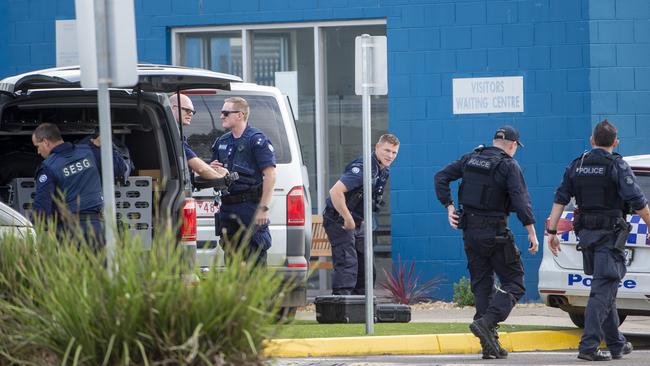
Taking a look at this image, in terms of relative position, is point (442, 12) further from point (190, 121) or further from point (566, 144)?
point (190, 121)

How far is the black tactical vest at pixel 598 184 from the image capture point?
1004 cm

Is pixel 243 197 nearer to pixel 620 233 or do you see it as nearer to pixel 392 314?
pixel 392 314

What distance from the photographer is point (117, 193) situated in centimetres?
995

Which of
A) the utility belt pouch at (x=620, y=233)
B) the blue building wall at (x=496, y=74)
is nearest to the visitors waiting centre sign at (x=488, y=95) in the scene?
the blue building wall at (x=496, y=74)

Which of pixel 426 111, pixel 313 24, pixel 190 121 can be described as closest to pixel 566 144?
pixel 426 111

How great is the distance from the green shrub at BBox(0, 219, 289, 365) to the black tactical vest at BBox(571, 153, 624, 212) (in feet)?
15.9

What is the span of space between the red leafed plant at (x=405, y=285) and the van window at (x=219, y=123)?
3.67m

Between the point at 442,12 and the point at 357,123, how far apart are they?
1.69 m

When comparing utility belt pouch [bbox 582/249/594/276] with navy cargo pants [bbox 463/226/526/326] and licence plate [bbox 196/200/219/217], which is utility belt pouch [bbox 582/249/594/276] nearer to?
navy cargo pants [bbox 463/226/526/326]

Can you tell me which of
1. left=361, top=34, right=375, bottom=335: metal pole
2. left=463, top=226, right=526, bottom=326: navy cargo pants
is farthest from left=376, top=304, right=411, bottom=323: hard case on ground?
left=463, top=226, right=526, bottom=326: navy cargo pants

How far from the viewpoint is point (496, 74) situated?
50.7ft

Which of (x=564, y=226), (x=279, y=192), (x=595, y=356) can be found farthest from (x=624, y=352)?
(x=279, y=192)

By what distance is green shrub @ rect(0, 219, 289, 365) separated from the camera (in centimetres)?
543

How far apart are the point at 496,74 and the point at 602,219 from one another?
5582mm
